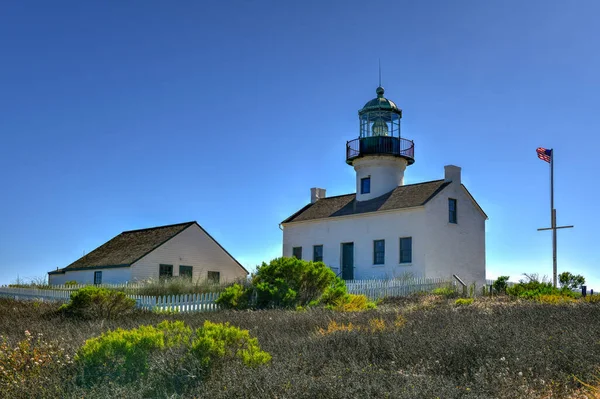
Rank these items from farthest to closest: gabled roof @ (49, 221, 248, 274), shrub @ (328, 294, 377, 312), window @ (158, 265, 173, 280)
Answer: gabled roof @ (49, 221, 248, 274)
window @ (158, 265, 173, 280)
shrub @ (328, 294, 377, 312)

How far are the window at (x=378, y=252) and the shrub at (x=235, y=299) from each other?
11.5 m

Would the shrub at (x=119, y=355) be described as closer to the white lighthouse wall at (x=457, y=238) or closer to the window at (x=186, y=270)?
the white lighthouse wall at (x=457, y=238)

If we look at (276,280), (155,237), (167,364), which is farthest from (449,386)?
(155,237)

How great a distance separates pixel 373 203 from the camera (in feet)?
95.9

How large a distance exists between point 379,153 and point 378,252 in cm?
478

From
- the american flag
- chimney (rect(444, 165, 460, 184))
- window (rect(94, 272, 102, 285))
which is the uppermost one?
the american flag

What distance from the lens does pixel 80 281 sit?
111 feet

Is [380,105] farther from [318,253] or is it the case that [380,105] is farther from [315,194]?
[318,253]

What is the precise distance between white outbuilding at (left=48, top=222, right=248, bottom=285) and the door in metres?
5.87

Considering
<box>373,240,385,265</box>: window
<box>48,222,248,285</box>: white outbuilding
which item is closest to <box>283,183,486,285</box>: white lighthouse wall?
<box>373,240,385,265</box>: window

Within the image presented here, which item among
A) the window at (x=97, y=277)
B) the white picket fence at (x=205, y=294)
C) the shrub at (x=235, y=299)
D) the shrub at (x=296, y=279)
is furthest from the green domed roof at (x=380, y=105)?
the window at (x=97, y=277)

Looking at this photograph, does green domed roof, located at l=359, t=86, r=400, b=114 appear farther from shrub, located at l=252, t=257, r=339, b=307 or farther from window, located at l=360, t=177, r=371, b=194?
shrub, located at l=252, t=257, r=339, b=307

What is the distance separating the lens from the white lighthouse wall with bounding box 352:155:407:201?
29875mm

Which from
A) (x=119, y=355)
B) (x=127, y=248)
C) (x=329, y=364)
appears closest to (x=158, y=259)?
(x=127, y=248)
